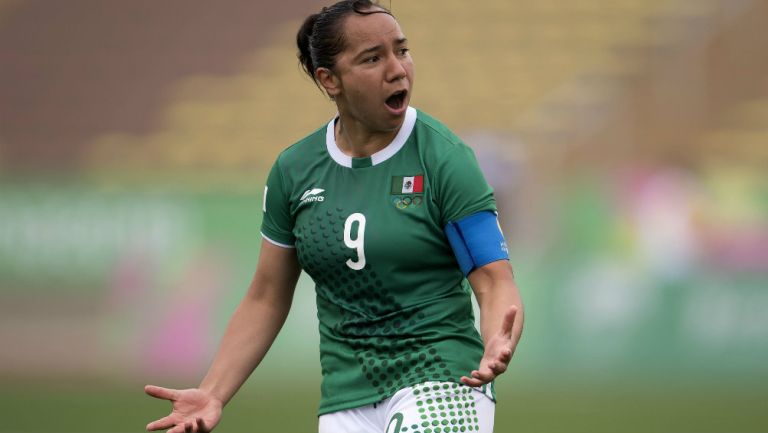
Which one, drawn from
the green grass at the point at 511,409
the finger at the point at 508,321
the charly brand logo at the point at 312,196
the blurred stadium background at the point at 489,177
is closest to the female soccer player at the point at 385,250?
the charly brand logo at the point at 312,196

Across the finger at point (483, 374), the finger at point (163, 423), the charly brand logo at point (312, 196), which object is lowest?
the finger at point (163, 423)

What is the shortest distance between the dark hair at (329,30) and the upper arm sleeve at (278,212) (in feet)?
1.19

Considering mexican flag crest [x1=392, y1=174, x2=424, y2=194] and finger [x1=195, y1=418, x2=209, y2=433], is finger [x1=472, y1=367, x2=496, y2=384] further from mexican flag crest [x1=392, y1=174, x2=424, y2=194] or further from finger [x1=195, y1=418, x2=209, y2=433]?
finger [x1=195, y1=418, x2=209, y2=433]

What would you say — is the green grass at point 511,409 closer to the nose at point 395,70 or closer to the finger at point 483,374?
the nose at point 395,70

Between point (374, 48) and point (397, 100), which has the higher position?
point (374, 48)

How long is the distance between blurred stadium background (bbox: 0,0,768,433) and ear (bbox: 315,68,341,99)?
18.6ft

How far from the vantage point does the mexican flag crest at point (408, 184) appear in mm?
3842

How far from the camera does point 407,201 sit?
3.85m

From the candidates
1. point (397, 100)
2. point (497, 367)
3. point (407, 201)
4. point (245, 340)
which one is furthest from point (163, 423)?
point (397, 100)

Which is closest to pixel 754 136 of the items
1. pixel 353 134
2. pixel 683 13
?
pixel 683 13

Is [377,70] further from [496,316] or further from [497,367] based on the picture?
[497,367]

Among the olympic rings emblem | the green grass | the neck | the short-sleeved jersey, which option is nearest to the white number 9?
the short-sleeved jersey

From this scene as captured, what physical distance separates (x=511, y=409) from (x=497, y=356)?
24.6 ft

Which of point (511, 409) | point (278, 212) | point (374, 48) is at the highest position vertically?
point (374, 48)
